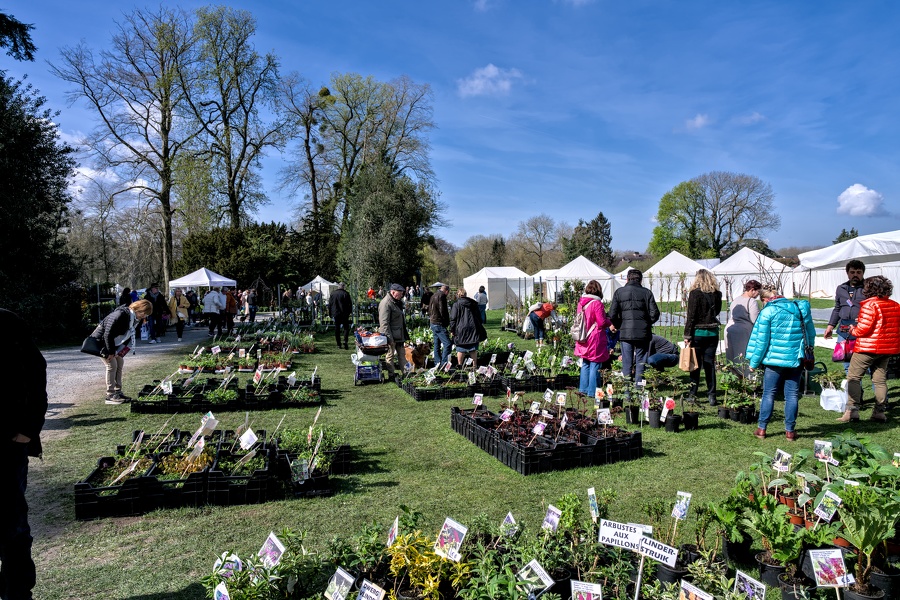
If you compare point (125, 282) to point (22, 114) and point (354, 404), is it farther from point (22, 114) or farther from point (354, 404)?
point (354, 404)

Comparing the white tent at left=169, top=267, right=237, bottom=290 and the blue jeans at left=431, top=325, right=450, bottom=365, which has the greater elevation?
the white tent at left=169, top=267, right=237, bottom=290

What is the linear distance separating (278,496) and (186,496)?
2.26 ft

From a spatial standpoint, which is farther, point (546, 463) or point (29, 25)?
point (29, 25)

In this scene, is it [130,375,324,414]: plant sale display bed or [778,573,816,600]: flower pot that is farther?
[130,375,324,414]: plant sale display bed

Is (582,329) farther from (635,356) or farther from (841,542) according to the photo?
(841,542)

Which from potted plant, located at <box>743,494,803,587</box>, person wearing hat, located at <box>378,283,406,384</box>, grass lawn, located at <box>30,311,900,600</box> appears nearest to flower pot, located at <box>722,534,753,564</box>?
potted plant, located at <box>743,494,803,587</box>

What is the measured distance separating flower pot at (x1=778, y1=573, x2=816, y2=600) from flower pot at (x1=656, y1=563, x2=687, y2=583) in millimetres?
485

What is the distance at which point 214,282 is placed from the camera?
18.6m

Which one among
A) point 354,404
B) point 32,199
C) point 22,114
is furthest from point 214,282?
point 354,404

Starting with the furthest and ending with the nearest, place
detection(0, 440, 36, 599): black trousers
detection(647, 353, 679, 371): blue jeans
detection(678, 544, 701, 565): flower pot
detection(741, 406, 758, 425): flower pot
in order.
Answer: detection(647, 353, 679, 371): blue jeans
detection(741, 406, 758, 425): flower pot
detection(678, 544, 701, 565): flower pot
detection(0, 440, 36, 599): black trousers

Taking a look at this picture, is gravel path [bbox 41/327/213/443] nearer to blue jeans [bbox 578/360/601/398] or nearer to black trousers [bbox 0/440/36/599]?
black trousers [bbox 0/440/36/599]

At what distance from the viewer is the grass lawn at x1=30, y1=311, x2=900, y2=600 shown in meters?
3.37

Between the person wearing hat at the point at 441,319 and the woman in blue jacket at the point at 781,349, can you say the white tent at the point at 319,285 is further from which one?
the woman in blue jacket at the point at 781,349

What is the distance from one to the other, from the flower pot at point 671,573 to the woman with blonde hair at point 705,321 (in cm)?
475
